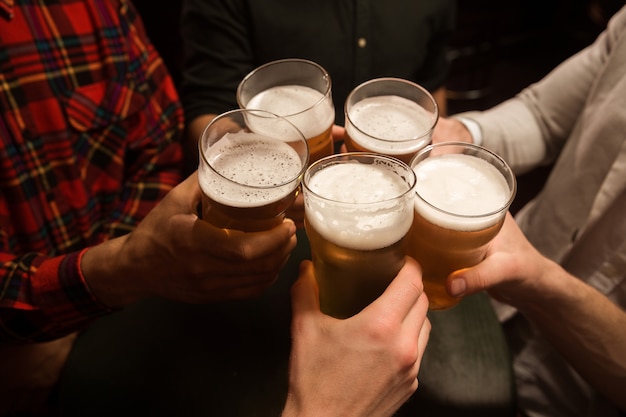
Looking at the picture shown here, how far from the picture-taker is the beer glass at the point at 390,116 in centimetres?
99

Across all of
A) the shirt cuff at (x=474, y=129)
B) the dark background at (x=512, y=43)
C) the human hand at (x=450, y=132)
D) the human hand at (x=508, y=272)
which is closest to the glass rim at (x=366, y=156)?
the human hand at (x=508, y=272)

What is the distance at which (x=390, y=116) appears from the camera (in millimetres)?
1095

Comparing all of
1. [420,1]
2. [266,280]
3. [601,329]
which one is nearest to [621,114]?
[601,329]

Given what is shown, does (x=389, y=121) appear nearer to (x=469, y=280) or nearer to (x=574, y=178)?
(x=469, y=280)

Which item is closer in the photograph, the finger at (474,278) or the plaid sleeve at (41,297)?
the finger at (474,278)

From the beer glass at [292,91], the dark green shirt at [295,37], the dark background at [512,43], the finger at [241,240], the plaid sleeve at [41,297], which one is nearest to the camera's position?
the finger at [241,240]

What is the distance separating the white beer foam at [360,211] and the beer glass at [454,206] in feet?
0.19

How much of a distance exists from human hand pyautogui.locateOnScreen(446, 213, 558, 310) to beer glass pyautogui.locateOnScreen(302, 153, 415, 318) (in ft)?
0.45

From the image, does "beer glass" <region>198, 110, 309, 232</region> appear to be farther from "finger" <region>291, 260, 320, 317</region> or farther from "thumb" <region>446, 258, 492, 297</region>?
"thumb" <region>446, 258, 492, 297</region>

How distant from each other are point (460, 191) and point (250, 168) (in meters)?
0.39

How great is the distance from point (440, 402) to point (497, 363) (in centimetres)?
18

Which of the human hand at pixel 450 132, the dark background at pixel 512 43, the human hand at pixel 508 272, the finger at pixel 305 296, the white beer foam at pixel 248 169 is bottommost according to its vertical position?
the dark background at pixel 512 43

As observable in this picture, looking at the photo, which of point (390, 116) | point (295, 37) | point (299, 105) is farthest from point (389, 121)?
point (295, 37)

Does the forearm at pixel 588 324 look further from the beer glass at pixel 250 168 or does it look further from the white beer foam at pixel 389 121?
Result: the beer glass at pixel 250 168
